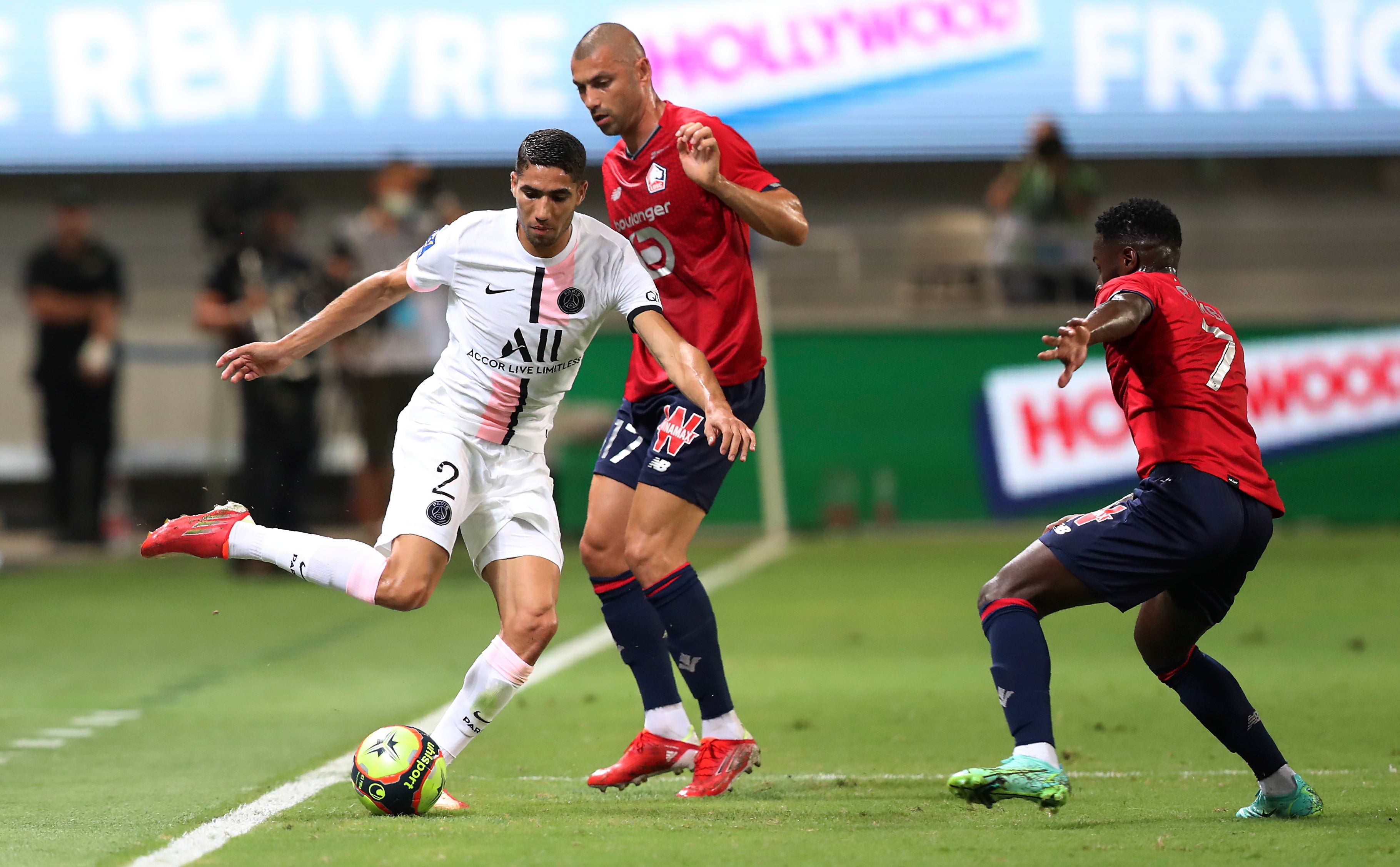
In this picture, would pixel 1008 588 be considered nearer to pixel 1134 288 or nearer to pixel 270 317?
pixel 1134 288

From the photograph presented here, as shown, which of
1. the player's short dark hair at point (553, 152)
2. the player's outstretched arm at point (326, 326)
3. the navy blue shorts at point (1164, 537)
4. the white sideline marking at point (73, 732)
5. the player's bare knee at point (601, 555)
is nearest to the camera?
the navy blue shorts at point (1164, 537)

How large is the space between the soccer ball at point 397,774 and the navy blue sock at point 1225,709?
212cm

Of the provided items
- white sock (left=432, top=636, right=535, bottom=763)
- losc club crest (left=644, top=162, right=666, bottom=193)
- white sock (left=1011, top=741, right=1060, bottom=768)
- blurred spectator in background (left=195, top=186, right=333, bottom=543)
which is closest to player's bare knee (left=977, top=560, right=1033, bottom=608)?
white sock (left=1011, top=741, right=1060, bottom=768)

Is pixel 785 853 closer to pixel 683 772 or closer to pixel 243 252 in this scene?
pixel 683 772

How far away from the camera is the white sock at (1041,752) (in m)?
4.49

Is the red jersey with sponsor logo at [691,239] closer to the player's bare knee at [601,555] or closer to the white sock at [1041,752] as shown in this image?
the player's bare knee at [601,555]

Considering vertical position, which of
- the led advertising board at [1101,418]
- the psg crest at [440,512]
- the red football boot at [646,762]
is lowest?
the led advertising board at [1101,418]

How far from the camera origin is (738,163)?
557 cm

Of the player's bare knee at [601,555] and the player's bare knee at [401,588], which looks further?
the player's bare knee at [601,555]

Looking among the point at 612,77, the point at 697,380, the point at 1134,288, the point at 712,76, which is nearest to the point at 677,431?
the point at 697,380

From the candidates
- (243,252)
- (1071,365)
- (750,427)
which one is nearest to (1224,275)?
(243,252)

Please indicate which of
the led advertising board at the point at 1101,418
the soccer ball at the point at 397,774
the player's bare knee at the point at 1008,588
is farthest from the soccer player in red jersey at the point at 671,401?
the led advertising board at the point at 1101,418

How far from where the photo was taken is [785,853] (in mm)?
4145

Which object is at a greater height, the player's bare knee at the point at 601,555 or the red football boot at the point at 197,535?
the red football boot at the point at 197,535
